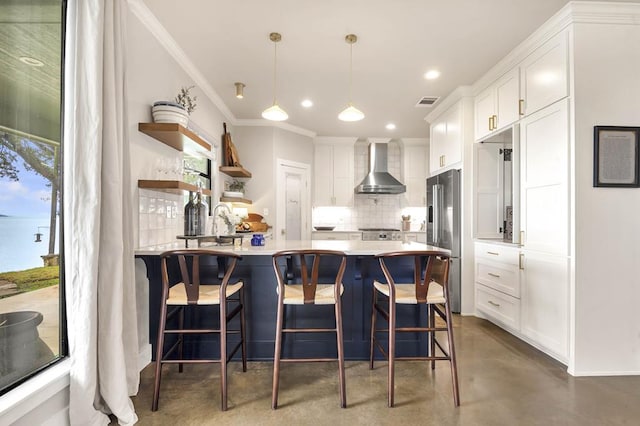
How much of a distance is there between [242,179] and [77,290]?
370 centimetres

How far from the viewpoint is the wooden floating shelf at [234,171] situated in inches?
172

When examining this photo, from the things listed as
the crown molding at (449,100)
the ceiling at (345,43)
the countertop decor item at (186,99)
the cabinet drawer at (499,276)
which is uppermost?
the ceiling at (345,43)

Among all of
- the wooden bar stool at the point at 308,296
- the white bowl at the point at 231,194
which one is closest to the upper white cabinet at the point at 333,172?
the white bowl at the point at 231,194

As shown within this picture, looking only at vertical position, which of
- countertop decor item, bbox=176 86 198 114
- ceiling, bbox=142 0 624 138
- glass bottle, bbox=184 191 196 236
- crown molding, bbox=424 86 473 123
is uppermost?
ceiling, bbox=142 0 624 138

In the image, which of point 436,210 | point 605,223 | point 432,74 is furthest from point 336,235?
point 605,223

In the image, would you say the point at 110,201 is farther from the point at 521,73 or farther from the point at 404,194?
the point at 404,194

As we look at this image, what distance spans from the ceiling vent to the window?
377cm

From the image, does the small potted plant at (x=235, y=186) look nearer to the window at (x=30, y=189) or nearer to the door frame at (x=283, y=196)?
the door frame at (x=283, y=196)

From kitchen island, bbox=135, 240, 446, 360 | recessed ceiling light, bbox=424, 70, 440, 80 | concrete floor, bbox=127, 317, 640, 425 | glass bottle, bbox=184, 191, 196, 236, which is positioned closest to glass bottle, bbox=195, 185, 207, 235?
glass bottle, bbox=184, 191, 196, 236

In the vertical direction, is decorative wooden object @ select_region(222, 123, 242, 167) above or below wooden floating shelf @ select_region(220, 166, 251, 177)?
above

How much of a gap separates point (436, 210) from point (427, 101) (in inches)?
59.6

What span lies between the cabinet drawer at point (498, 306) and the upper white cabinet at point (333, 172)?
3136 millimetres

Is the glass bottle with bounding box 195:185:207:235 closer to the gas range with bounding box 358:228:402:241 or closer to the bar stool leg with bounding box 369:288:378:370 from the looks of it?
the bar stool leg with bounding box 369:288:378:370

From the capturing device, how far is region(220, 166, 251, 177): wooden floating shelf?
172 inches
